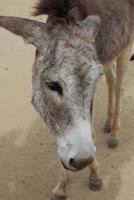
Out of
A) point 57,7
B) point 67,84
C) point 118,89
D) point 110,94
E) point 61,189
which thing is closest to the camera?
point 67,84

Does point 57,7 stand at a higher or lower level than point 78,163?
higher

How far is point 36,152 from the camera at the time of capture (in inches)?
161

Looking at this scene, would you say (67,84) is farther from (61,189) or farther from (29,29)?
(61,189)

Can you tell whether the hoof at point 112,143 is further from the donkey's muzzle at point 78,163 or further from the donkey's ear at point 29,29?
the donkey's ear at point 29,29

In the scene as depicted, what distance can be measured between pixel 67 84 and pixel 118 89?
5.11 ft

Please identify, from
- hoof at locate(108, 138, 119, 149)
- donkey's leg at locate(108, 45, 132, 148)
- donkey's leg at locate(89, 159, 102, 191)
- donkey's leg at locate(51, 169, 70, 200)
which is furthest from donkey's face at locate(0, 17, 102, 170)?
hoof at locate(108, 138, 119, 149)

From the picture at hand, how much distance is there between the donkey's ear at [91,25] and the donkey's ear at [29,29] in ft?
0.83

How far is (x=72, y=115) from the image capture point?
8.57 ft

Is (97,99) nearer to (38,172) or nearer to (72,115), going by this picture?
(38,172)

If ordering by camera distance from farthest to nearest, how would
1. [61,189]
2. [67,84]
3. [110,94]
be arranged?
1. [110,94]
2. [61,189]
3. [67,84]

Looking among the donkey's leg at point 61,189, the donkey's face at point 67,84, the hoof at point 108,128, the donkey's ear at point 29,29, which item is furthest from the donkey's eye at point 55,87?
the hoof at point 108,128

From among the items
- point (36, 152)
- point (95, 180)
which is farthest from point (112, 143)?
point (36, 152)

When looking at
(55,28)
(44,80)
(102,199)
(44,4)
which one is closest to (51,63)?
(44,80)

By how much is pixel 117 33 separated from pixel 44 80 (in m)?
1.11
